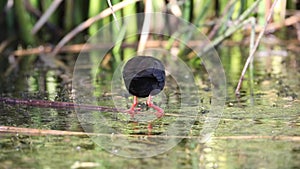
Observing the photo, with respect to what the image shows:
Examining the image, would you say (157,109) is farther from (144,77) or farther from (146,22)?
(146,22)

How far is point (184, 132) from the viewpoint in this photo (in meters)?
2.44

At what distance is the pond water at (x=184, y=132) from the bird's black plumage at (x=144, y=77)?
0.43 ft

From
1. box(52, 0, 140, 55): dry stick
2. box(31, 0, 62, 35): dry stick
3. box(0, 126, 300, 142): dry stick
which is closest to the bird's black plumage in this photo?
box(0, 126, 300, 142): dry stick

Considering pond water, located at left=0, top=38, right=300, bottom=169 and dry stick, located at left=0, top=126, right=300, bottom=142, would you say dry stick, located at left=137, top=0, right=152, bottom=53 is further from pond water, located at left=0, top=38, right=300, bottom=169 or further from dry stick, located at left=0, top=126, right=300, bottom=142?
dry stick, located at left=0, top=126, right=300, bottom=142

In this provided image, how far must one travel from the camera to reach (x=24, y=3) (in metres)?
5.52

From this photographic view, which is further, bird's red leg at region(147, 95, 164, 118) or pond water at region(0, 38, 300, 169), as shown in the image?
bird's red leg at region(147, 95, 164, 118)

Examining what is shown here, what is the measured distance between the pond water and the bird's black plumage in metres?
0.13

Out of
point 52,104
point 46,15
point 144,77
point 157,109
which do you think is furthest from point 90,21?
point 144,77

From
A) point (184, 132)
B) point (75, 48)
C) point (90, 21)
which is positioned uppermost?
point (90, 21)

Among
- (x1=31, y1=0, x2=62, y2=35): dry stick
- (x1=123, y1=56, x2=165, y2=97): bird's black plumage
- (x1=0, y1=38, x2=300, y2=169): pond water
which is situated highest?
(x1=31, y1=0, x2=62, y2=35): dry stick

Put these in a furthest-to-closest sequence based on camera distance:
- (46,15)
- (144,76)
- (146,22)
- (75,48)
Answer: (75,48) → (46,15) → (146,22) → (144,76)

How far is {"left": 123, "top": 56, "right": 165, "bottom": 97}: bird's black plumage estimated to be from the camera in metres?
2.59

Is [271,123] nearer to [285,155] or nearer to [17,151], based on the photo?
[285,155]

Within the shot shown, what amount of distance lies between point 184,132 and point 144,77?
0.96 ft
